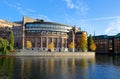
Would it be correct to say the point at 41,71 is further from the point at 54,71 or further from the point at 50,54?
the point at 50,54

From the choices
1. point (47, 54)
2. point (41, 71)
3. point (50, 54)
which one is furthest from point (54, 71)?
point (50, 54)

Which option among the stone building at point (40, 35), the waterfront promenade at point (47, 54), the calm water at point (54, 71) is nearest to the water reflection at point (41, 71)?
the calm water at point (54, 71)

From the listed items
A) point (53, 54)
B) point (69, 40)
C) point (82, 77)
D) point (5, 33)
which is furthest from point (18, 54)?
point (82, 77)

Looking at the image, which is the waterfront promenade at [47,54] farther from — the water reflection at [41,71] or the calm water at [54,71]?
the water reflection at [41,71]

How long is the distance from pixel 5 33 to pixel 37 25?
1157 inches

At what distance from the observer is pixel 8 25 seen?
633ft

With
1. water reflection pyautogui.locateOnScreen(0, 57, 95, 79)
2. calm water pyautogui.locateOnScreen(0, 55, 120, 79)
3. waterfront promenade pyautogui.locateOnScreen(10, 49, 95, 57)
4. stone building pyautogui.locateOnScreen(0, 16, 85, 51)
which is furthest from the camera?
stone building pyautogui.locateOnScreen(0, 16, 85, 51)

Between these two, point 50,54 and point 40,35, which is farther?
point 40,35

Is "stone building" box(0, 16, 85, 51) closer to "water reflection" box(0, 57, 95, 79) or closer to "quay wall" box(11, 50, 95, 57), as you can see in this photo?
"quay wall" box(11, 50, 95, 57)

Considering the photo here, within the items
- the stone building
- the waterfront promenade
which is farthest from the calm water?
the stone building

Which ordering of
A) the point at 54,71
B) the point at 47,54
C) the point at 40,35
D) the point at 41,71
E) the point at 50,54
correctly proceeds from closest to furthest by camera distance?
1. the point at 41,71
2. the point at 54,71
3. the point at 47,54
4. the point at 50,54
5. the point at 40,35

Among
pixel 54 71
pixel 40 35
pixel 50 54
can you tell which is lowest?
pixel 50 54

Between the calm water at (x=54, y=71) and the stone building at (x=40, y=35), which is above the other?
the stone building at (x=40, y=35)

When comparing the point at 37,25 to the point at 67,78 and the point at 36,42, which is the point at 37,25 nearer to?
the point at 36,42
